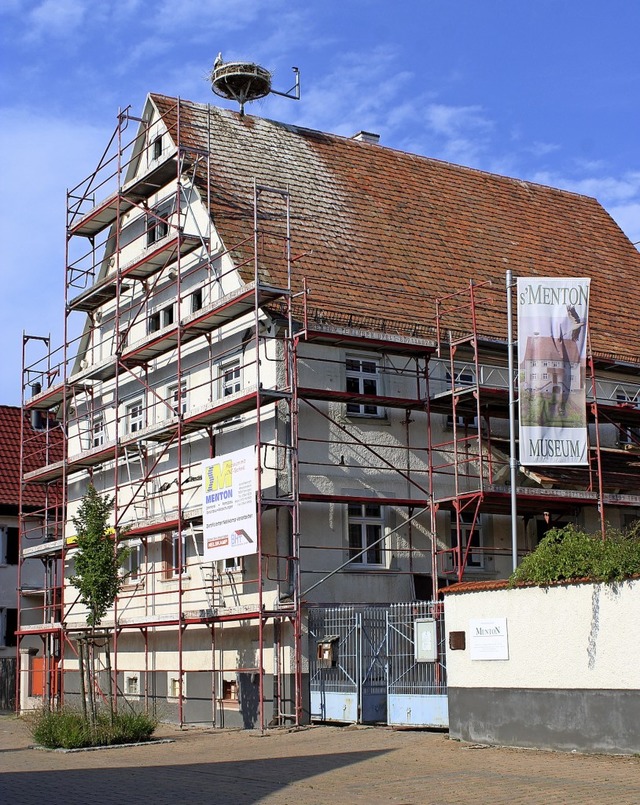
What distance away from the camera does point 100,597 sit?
2139 centimetres

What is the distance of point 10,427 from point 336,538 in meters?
19.8

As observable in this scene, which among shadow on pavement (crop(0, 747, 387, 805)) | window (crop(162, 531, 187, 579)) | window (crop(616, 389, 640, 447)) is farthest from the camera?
window (crop(616, 389, 640, 447))

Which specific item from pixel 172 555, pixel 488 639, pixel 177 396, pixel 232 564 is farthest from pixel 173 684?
pixel 488 639

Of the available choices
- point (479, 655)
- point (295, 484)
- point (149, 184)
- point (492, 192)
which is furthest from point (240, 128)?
point (479, 655)

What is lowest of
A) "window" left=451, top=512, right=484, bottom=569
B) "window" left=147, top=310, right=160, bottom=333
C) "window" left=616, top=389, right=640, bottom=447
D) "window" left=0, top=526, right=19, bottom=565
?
"window" left=451, top=512, right=484, bottom=569

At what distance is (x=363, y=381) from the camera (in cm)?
2533

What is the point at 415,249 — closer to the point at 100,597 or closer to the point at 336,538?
the point at 336,538

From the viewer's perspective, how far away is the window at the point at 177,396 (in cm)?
2573

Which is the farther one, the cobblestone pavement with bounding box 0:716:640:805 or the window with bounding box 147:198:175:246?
the window with bounding box 147:198:175:246

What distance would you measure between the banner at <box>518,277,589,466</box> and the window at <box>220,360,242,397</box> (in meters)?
5.80

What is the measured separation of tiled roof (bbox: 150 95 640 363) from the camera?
26609 millimetres

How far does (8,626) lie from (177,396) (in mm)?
13917

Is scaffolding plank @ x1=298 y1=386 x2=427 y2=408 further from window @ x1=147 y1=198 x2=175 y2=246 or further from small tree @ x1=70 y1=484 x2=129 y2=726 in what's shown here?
window @ x1=147 y1=198 x2=175 y2=246

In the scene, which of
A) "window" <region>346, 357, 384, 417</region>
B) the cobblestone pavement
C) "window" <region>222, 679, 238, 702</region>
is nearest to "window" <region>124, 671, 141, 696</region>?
"window" <region>222, 679, 238, 702</region>
